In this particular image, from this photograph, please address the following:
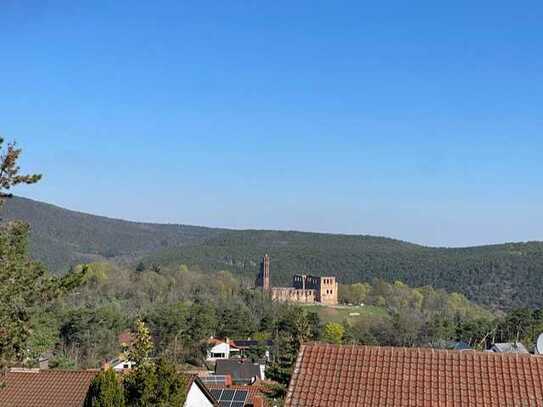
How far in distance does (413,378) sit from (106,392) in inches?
314

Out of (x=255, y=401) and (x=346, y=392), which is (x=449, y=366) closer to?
(x=346, y=392)

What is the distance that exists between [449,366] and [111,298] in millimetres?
104368

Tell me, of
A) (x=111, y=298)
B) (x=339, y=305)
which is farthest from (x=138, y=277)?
(x=339, y=305)

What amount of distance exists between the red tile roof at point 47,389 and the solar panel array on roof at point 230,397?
11500 mm

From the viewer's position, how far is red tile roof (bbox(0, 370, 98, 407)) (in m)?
23.8

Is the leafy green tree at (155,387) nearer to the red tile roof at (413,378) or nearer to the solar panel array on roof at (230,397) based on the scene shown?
the red tile roof at (413,378)

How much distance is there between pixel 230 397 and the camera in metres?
36.2

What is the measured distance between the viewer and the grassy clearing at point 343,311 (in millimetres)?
137275

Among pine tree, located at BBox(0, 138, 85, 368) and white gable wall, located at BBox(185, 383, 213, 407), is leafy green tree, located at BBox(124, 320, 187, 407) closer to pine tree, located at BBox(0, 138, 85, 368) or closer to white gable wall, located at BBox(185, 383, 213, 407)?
pine tree, located at BBox(0, 138, 85, 368)

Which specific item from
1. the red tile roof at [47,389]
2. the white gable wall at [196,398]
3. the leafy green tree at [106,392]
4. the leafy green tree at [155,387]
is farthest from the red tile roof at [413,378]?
the white gable wall at [196,398]

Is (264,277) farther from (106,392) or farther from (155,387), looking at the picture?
(106,392)

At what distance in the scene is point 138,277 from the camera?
440ft

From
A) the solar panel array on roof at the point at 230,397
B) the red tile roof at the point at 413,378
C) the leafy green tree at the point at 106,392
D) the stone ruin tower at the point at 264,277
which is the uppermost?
the stone ruin tower at the point at 264,277

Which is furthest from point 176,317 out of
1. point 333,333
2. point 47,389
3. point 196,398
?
point 47,389
